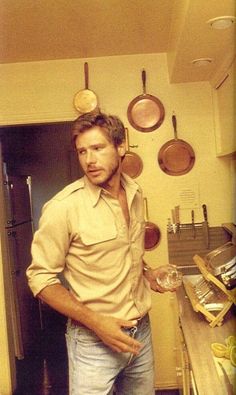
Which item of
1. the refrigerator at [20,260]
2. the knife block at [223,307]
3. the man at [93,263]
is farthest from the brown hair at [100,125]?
the refrigerator at [20,260]

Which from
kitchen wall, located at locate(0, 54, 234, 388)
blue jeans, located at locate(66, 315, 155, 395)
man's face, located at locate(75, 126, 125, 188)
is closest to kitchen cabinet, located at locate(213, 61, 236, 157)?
kitchen wall, located at locate(0, 54, 234, 388)

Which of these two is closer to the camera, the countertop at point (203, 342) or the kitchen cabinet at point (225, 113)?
the countertop at point (203, 342)

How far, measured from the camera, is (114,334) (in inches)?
47.4

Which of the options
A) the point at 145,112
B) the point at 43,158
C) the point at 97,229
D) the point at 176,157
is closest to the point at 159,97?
the point at 145,112

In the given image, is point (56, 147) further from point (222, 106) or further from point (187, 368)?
point (187, 368)

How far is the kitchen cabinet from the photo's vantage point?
210 cm

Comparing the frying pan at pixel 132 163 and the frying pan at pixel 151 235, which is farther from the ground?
the frying pan at pixel 132 163

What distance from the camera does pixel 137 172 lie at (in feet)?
8.53

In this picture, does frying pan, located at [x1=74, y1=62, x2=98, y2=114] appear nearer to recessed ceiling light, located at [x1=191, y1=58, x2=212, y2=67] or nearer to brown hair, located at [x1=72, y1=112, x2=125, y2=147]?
recessed ceiling light, located at [x1=191, y1=58, x2=212, y2=67]

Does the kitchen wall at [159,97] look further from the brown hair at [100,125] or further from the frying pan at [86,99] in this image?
the brown hair at [100,125]

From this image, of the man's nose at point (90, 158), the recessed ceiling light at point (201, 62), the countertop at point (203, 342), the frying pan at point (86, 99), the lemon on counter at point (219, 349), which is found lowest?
the countertop at point (203, 342)

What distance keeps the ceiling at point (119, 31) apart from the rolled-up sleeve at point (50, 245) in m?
0.80

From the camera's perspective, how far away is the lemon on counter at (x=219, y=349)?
1407 mm

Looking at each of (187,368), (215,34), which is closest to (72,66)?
Result: (215,34)
